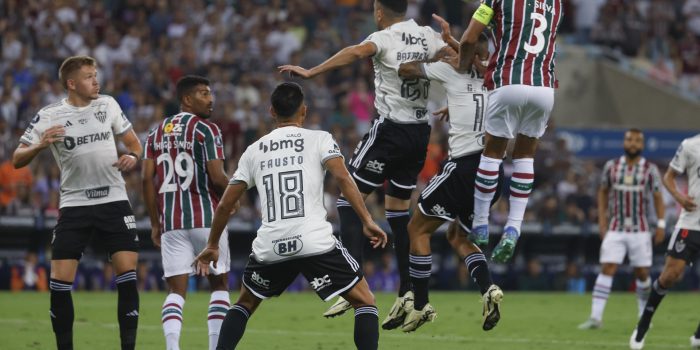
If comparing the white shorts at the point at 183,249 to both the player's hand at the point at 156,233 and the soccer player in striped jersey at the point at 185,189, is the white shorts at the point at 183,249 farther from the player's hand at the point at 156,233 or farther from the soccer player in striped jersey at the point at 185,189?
the player's hand at the point at 156,233

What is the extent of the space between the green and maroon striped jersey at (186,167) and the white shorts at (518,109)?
2.60 metres

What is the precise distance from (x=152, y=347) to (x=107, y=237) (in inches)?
99.3

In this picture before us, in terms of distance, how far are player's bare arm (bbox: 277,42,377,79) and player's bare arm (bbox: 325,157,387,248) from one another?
105cm

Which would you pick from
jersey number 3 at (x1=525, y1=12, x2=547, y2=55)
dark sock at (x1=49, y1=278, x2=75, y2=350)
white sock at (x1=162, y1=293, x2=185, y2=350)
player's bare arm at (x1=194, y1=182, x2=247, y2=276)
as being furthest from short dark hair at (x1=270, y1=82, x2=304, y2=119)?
dark sock at (x1=49, y1=278, x2=75, y2=350)

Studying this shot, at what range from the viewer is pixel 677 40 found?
32688 mm

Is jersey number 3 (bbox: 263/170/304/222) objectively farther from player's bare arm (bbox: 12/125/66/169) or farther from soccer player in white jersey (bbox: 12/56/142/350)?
player's bare arm (bbox: 12/125/66/169)

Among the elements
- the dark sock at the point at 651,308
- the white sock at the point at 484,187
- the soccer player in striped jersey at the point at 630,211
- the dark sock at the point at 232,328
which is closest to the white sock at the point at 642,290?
the soccer player in striped jersey at the point at 630,211

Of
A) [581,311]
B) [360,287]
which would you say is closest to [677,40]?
[581,311]

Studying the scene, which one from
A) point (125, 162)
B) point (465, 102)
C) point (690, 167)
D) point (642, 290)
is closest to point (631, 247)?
point (642, 290)

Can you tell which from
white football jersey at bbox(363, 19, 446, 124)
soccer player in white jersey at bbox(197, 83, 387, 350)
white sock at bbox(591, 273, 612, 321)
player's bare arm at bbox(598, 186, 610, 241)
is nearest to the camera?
soccer player in white jersey at bbox(197, 83, 387, 350)

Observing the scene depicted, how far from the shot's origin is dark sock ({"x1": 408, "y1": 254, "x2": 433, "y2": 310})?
12172mm

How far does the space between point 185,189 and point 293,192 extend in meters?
2.21

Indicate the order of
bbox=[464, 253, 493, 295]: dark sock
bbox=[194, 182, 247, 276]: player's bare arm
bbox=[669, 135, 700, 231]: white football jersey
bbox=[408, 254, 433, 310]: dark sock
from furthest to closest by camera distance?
bbox=[669, 135, 700, 231]: white football jersey < bbox=[408, 254, 433, 310]: dark sock < bbox=[464, 253, 493, 295]: dark sock < bbox=[194, 182, 247, 276]: player's bare arm

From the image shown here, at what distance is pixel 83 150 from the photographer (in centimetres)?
1192
